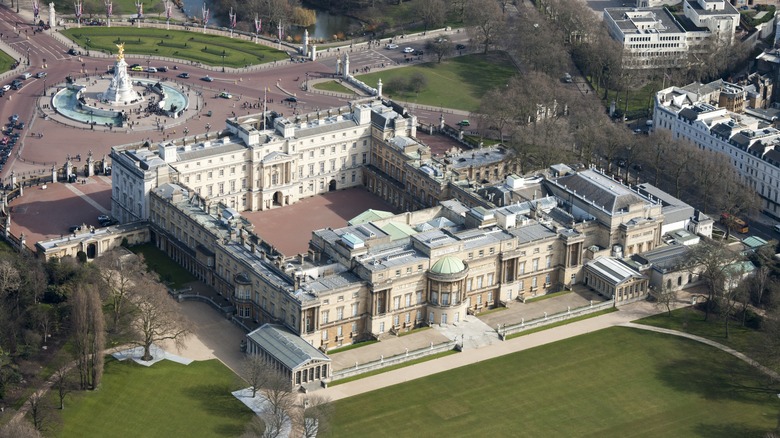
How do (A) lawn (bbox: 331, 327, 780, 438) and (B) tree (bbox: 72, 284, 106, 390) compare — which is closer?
(A) lawn (bbox: 331, 327, 780, 438)

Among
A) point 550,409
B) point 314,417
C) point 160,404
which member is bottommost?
point 550,409

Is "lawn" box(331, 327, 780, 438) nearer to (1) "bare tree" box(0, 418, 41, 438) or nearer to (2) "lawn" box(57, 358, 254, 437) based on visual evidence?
(2) "lawn" box(57, 358, 254, 437)

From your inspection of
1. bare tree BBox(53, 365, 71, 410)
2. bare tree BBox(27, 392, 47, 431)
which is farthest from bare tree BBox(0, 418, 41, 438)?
bare tree BBox(53, 365, 71, 410)

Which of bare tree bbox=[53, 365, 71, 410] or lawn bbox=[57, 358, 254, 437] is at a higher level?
bare tree bbox=[53, 365, 71, 410]

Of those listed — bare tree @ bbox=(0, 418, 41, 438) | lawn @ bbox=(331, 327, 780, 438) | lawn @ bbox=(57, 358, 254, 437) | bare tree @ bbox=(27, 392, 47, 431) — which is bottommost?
lawn @ bbox=(331, 327, 780, 438)

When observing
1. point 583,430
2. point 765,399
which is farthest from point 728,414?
point 583,430

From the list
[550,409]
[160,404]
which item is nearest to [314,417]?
[160,404]

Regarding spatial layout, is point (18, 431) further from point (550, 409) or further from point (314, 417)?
point (550, 409)
